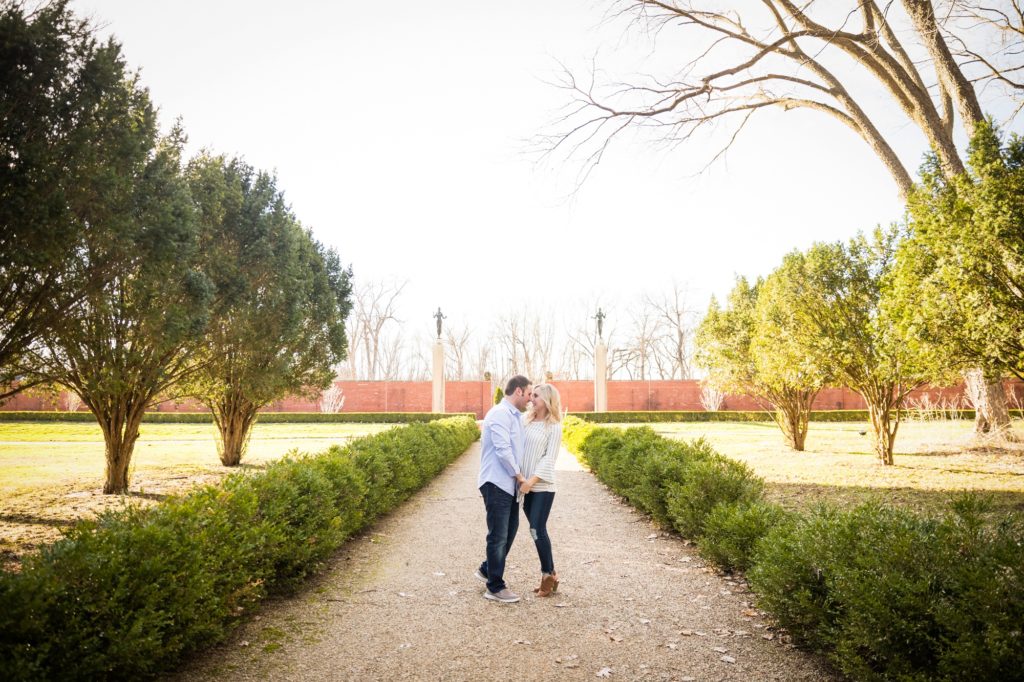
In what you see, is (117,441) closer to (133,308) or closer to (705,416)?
(133,308)

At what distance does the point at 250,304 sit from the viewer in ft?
36.6

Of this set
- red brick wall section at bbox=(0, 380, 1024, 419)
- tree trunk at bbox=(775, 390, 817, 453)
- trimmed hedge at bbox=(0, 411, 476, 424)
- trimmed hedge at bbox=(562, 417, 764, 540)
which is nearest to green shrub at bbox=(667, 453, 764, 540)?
trimmed hedge at bbox=(562, 417, 764, 540)

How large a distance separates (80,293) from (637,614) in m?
7.51

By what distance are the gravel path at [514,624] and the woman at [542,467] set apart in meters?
0.34

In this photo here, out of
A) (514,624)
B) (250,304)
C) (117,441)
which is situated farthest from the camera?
(250,304)

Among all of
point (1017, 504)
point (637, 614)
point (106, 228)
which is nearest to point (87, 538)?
point (637, 614)

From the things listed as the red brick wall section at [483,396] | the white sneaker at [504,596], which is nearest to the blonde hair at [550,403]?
the white sneaker at [504,596]

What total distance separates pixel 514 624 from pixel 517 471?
1.09 meters

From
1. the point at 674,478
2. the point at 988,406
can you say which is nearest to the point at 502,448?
the point at 674,478

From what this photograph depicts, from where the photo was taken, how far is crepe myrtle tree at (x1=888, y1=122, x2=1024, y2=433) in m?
7.26

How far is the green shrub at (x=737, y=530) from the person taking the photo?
15.3 ft

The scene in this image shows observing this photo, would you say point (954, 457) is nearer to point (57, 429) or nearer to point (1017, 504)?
point (1017, 504)

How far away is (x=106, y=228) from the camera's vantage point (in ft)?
22.4

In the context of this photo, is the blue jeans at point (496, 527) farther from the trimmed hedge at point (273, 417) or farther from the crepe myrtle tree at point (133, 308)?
the trimmed hedge at point (273, 417)
